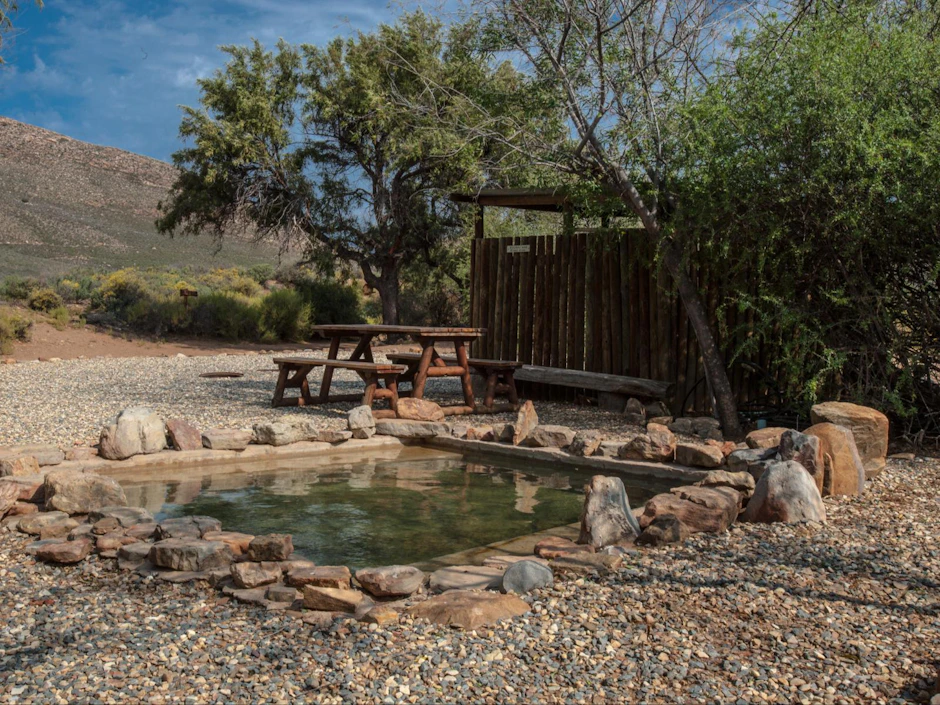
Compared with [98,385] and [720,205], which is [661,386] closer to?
[720,205]

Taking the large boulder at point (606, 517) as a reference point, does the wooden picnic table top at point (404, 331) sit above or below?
above

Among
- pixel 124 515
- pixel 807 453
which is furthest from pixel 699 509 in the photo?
pixel 124 515

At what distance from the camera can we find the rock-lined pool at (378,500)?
4.88 meters

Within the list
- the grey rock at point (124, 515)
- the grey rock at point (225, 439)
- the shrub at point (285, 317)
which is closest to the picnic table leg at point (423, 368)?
the grey rock at point (225, 439)

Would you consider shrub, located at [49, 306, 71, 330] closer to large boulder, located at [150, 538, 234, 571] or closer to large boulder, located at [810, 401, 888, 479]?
large boulder, located at [150, 538, 234, 571]

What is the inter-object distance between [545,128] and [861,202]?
3.00m

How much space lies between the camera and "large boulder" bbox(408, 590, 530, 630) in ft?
10.9

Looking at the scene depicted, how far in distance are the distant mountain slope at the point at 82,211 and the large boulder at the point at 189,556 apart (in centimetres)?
2668

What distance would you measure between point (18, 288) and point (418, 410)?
15892 mm

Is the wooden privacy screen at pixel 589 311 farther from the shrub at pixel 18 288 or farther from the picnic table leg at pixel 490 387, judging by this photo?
the shrub at pixel 18 288

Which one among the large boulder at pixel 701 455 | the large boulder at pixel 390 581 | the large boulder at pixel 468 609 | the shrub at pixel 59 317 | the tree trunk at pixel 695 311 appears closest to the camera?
the large boulder at pixel 468 609

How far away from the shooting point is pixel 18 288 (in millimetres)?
20500

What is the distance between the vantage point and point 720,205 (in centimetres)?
750

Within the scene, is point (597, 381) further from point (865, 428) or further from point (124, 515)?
point (124, 515)
